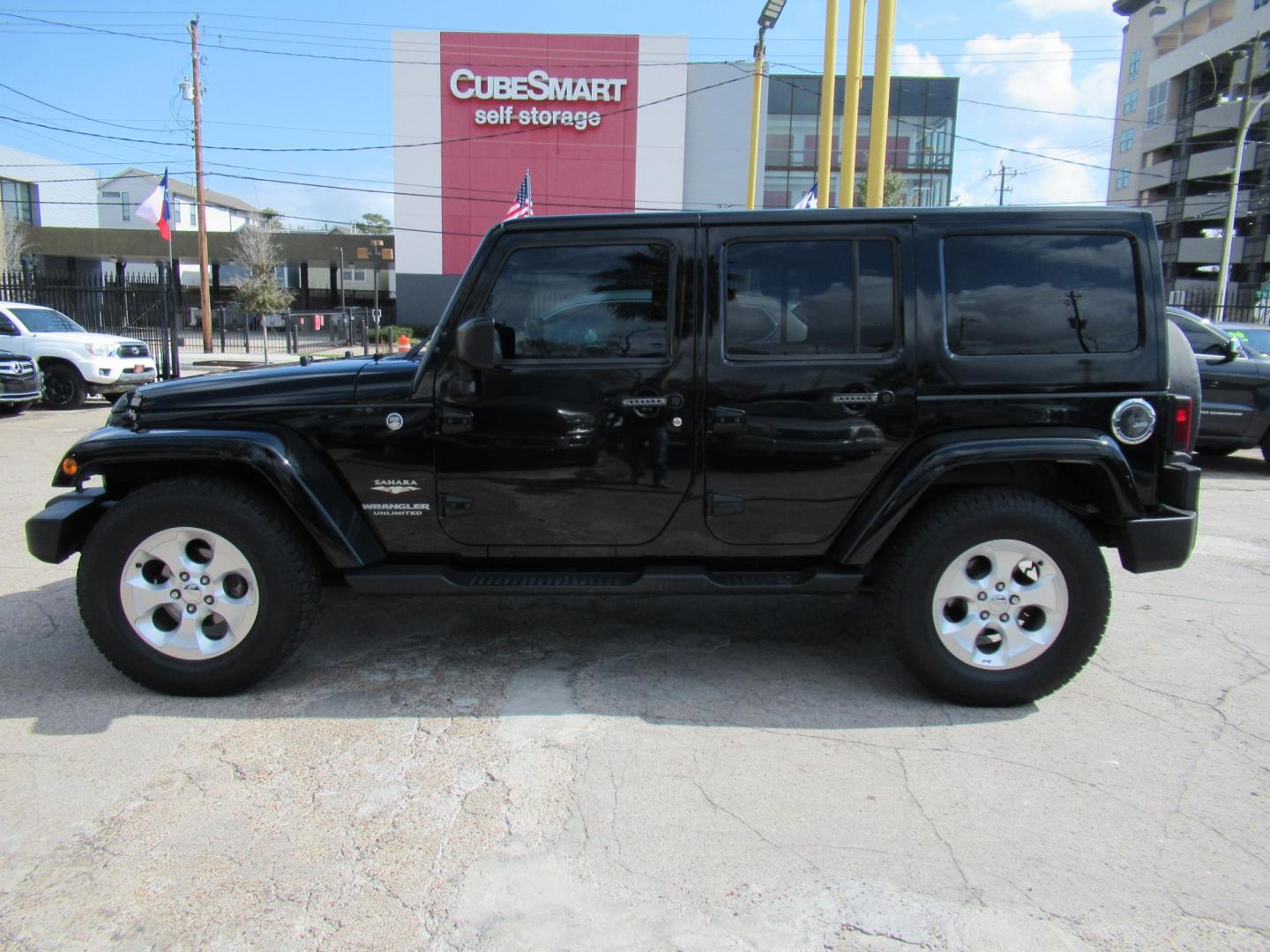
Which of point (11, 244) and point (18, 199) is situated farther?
point (18, 199)

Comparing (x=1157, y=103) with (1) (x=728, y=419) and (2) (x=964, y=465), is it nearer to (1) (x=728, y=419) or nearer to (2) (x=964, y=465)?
(2) (x=964, y=465)

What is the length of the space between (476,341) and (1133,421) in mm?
2679

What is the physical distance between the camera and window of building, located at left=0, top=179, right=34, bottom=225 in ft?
176

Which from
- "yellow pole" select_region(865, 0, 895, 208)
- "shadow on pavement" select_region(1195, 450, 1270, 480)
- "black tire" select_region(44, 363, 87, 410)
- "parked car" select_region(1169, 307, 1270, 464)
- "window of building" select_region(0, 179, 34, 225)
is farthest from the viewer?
"window of building" select_region(0, 179, 34, 225)

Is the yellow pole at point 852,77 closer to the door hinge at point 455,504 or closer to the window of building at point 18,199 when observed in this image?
the door hinge at point 455,504

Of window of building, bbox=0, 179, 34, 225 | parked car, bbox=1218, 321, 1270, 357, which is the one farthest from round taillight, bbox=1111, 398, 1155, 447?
window of building, bbox=0, 179, 34, 225

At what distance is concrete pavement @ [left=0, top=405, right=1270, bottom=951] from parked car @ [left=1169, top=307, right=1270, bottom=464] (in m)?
6.12

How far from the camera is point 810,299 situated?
11.8ft

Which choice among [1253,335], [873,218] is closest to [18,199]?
[1253,335]

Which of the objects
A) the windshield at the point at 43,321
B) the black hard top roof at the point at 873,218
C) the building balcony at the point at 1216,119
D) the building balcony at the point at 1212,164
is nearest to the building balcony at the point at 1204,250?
the building balcony at the point at 1212,164

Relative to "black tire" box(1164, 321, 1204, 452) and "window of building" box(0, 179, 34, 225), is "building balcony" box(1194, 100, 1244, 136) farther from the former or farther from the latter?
"window of building" box(0, 179, 34, 225)

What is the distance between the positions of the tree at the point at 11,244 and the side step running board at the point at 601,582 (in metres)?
41.6

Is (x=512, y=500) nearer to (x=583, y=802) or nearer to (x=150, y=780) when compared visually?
(x=583, y=802)

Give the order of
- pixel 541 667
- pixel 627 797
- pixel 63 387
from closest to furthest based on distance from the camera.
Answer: pixel 627 797, pixel 541 667, pixel 63 387
